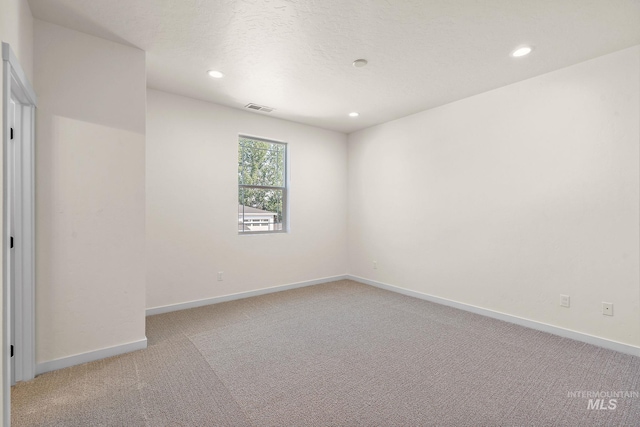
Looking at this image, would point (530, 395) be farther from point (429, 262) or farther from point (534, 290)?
point (429, 262)

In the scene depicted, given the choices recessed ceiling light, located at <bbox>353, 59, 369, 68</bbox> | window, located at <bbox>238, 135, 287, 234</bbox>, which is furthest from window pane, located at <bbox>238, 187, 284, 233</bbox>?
recessed ceiling light, located at <bbox>353, 59, 369, 68</bbox>

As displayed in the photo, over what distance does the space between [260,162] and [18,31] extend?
295cm

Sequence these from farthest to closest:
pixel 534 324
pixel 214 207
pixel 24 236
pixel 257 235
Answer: pixel 257 235 → pixel 214 207 → pixel 534 324 → pixel 24 236

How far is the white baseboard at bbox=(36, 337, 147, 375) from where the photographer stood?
230 cm

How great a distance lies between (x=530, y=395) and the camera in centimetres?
205

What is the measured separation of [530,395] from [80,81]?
4.09 m

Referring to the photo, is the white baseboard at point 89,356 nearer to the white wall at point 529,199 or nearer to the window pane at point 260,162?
the window pane at point 260,162

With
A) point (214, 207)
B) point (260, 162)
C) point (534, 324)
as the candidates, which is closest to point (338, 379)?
point (534, 324)

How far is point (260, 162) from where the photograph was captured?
183 inches

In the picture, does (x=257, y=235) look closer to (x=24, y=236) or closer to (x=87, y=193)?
(x=87, y=193)

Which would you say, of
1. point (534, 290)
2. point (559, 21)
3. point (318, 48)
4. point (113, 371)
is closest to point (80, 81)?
point (318, 48)

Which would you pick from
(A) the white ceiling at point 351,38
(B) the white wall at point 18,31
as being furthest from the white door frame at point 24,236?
(A) the white ceiling at point 351,38

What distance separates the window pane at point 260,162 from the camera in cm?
445

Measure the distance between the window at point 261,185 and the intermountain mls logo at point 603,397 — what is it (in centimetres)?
383
